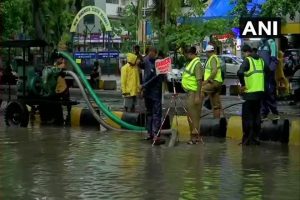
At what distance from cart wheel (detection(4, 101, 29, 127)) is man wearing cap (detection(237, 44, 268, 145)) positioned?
5732mm

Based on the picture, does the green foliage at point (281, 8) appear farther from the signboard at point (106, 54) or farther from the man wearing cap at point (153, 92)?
the signboard at point (106, 54)

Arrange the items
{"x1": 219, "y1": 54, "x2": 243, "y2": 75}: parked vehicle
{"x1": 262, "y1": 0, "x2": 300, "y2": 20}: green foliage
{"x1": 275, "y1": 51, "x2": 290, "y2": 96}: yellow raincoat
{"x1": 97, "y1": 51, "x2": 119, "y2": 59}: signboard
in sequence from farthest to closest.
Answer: {"x1": 97, "y1": 51, "x2": 119, "y2": 59}: signboard
{"x1": 219, "y1": 54, "x2": 243, "y2": 75}: parked vehicle
{"x1": 262, "y1": 0, "x2": 300, "y2": 20}: green foliage
{"x1": 275, "y1": 51, "x2": 290, "y2": 96}: yellow raincoat

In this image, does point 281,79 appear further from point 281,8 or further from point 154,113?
point 154,113

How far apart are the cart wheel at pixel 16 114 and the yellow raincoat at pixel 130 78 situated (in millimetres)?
2413

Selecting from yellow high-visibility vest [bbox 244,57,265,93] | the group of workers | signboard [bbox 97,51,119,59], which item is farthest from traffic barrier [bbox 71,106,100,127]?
signboard [bbox 97,51,119,59]

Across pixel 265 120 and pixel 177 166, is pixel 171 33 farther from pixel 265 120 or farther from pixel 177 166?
pixel 177 166

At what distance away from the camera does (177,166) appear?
449 inches

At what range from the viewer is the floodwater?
30.5 feet

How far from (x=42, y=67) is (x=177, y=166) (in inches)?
303

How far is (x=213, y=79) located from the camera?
640 inches

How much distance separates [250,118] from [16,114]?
6289 mm

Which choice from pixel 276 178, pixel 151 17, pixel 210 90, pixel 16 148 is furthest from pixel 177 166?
pixel 151 17

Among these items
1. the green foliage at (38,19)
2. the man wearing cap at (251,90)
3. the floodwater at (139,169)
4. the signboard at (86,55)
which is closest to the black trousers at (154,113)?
the floodwater at (139,169)

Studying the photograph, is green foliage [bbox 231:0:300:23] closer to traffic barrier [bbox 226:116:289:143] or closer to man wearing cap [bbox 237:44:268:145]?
traffic barrier [bbox 226:116:289:143]
